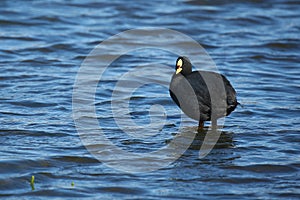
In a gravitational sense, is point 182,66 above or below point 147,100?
above

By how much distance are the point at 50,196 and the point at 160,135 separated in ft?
6.58

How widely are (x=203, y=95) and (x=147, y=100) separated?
5.06ft

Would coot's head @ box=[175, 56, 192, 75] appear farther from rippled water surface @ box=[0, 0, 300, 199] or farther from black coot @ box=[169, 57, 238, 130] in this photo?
rippled water surface @ box=[0, 0, 300, 199]

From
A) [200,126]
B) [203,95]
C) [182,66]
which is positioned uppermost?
[182,66]

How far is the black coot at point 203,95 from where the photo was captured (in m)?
7.22

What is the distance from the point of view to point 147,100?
864 cm

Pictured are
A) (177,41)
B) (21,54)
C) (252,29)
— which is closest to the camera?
(21,54)

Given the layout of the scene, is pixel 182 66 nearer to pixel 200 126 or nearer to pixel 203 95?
pixel 203 95

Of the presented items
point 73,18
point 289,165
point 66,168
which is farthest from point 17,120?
point 73,18

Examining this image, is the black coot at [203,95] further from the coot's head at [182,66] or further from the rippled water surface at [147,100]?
the rippled water surface at [147,100]

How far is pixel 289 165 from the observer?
20.9 feet

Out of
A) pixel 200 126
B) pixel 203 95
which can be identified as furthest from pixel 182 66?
pixel 200 126

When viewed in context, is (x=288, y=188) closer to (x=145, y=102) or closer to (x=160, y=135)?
(x=160, y=135)

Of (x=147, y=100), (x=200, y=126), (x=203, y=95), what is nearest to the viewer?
(x=203, y=95)
